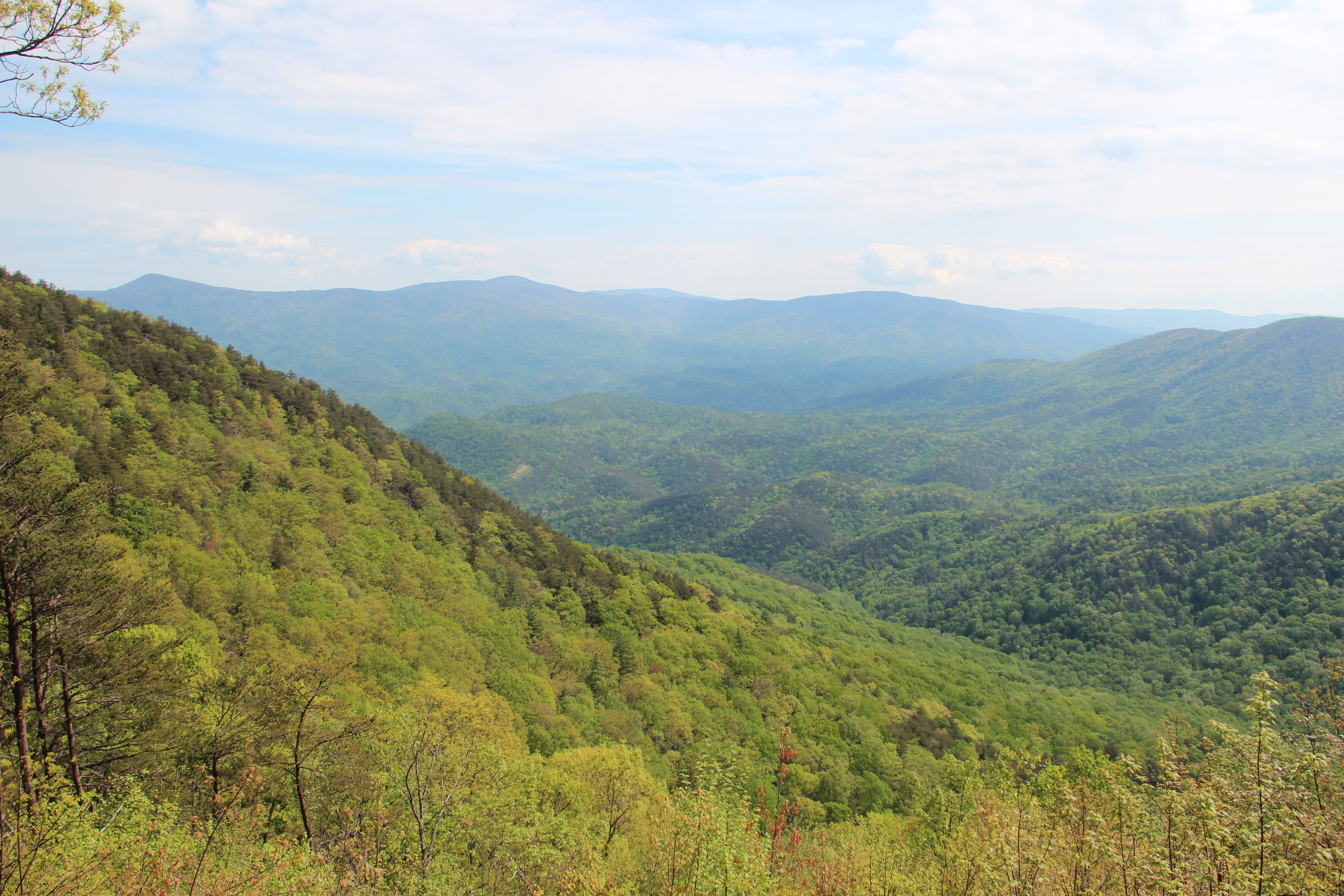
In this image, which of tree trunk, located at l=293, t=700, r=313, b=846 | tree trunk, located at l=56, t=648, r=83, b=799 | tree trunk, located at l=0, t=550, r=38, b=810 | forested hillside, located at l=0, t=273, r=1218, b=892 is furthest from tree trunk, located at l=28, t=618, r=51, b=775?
tree trunk, located at l=293, t=700, r=313, b=846

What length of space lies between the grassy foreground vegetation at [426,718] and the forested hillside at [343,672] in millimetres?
195

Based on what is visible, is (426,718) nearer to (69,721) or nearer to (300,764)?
(300,764)

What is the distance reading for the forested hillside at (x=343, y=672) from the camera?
15438 mm

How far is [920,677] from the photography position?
79.8 m

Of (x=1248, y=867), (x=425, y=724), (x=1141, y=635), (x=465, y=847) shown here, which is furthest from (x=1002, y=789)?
(x=1141, y=635)

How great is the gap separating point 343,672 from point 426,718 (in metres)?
13.5

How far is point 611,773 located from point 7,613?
72.2 feet

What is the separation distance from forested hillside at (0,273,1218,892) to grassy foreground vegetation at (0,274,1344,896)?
19 centimetres

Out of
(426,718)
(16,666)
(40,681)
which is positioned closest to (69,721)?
(40,681)

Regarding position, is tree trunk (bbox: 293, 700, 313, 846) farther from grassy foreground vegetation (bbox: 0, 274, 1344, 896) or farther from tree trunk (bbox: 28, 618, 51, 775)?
tree trunk (bbox: 28, 618, 51, 775)

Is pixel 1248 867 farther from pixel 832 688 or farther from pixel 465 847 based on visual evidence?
pixel 832 688

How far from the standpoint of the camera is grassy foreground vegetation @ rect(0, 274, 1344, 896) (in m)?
13.4

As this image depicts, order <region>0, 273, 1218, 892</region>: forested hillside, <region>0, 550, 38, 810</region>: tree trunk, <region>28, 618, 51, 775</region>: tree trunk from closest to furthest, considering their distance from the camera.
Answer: <region>0, 550, 38, 810</region>: tree trunk → <region>28, 618, 51, 775</region>: tree trunk → <region>0, 273, 1218, 892</region>: forested hillside

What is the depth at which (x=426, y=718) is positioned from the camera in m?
20.6
